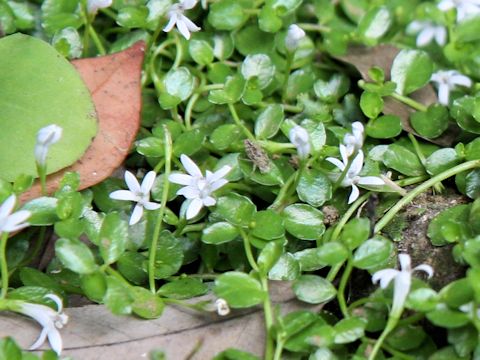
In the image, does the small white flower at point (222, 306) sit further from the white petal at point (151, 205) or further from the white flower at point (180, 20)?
the white flower at point (180, 20)

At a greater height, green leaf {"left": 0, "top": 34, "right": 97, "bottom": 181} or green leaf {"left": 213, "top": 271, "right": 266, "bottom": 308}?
green leaf {"left": 0, "top": 34, "right": 97, "bottom": 181}

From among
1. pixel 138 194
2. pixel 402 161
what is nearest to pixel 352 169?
pixel 402 161

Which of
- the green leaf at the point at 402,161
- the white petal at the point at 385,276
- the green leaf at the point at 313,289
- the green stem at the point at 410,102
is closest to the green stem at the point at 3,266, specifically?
the green leaf at the point at 313,289

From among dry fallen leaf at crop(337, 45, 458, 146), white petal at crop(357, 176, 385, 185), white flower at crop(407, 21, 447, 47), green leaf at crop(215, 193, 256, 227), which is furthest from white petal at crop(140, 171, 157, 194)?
white flower at crop(407, 21, 447, 47)

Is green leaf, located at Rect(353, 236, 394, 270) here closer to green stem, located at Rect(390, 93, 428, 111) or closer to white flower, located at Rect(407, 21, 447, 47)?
green stem, located at Rect(390, 93, 428, 111)

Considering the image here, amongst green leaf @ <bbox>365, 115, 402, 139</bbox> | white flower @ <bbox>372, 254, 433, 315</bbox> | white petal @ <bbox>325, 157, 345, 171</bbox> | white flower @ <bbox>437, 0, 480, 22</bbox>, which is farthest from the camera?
white flower @ <bbox>437, 0, 480, 22</bbox>

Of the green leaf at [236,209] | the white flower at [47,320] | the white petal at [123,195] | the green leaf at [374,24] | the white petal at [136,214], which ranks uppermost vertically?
the green leaf at [374,24]
